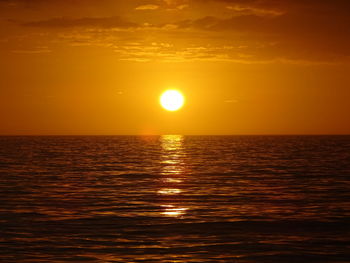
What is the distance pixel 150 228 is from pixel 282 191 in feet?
59.3

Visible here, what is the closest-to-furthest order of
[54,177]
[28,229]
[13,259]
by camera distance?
[13,259]
[28,229]
[54,177]

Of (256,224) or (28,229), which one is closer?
(28,229)

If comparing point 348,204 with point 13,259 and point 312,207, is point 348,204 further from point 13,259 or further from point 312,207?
point 13,259

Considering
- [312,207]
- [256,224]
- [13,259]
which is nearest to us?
[13,259]

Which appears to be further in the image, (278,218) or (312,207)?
(312,207)

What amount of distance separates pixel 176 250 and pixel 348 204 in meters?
16.5

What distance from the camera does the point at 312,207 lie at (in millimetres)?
33719

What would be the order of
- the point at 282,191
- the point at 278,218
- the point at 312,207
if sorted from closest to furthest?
the point at 278,218
the point at 312,207
the point at 282,191

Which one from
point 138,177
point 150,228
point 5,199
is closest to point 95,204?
point 5,199

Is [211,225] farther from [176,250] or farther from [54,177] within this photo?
[54,177]

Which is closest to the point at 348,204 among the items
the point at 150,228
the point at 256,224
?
the point at 256,224

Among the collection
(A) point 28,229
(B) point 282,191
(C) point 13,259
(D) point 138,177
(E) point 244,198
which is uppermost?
(D) point 138,177

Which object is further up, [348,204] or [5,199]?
[5,199]

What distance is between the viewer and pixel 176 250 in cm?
2197
